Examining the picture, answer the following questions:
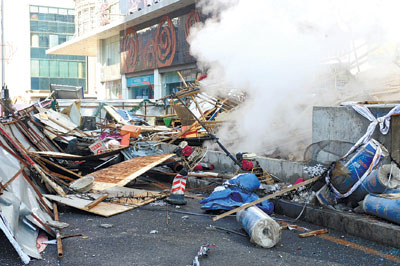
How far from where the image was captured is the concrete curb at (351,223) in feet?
15.9

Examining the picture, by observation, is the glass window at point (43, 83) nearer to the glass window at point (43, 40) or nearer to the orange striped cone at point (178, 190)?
the glass window at point (43, 40)

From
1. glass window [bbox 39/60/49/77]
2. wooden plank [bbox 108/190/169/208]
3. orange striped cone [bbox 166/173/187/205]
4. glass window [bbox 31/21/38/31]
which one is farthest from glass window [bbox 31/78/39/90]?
orange striped cone [bbox 166/173/187/205]

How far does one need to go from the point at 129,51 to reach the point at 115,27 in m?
2.37

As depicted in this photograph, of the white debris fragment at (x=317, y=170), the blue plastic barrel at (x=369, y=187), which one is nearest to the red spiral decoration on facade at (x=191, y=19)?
the white debris fragment at (x=317, y=170)

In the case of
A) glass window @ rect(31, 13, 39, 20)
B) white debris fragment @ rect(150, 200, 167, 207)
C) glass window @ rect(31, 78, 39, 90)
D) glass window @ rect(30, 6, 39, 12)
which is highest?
glass window @ rect(30, 6, 39, 12)

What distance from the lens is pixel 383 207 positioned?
16.8ft

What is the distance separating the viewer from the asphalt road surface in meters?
4.34

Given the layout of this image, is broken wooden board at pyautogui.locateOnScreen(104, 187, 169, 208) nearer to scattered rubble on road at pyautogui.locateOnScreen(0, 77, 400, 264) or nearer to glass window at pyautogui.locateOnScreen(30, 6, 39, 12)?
scattered rubble on road at pyautogui.locateOnScreen(0, 77, 400, 264)

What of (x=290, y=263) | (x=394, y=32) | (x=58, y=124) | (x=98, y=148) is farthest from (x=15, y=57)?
(x=290, y=263)

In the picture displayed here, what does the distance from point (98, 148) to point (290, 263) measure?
24.9 feet

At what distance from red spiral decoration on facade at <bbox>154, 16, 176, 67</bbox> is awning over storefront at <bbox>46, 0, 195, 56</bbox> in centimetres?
84

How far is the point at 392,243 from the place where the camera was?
4.77 metres

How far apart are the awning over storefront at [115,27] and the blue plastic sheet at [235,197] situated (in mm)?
21427

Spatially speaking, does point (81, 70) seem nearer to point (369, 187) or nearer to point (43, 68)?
point (43, 68)
